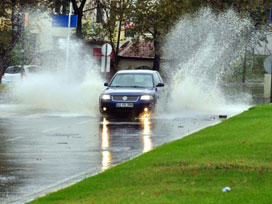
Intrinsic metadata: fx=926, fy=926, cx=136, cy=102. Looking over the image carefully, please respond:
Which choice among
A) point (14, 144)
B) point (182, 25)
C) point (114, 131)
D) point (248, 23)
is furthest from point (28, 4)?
point (14, 144)

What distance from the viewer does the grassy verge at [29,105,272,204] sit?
395 inches

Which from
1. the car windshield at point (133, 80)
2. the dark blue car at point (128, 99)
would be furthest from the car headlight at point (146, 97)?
the car windshield at point (133, 80)

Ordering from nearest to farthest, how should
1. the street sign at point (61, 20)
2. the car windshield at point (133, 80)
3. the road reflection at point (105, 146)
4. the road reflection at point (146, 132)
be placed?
the road reflection at point (105, 146) < the road reflection at point (146, 132) < the car windshield at point (133, 80) < the street sign at point (61, 20)

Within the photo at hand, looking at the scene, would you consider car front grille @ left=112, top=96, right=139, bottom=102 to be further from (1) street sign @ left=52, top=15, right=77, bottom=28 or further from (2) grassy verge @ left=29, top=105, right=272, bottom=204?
(1) street sign @ left=52, top=15, right=77, bottom=28

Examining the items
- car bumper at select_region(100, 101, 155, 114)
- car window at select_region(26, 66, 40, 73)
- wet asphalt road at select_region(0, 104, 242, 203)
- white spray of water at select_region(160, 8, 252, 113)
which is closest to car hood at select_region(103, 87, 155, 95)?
car bumper at select_region(100, 101, 155, 114)

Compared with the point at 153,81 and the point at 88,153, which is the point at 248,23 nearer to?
the point at 153,81

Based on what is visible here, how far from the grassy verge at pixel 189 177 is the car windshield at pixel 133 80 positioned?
1162cm

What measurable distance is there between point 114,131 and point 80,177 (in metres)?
8.89

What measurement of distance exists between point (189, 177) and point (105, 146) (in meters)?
6.31

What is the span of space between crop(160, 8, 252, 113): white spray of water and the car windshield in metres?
6.33

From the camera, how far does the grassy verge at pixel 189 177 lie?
1004 cm

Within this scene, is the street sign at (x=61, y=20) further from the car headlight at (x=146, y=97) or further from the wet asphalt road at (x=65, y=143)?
the car headlight at (x=146, y=97)

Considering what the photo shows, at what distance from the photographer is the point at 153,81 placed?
28891 mm

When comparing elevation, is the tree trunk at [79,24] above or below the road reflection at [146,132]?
above
